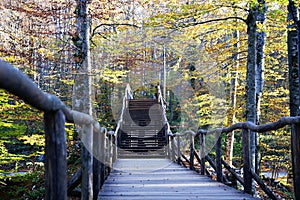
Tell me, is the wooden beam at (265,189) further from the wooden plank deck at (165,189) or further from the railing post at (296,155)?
the railing post at (296,155)

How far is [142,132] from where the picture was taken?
14.7 meters

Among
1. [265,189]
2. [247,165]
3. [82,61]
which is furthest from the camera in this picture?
[82,61]

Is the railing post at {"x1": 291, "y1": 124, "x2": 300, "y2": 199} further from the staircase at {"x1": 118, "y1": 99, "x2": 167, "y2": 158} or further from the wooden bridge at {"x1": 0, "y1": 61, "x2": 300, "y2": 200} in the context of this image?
the staircase at {"x1": 118, "y1": 99, "x2": 167, "y2": 158}

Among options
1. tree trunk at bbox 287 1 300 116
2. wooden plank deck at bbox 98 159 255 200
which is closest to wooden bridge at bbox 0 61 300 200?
wooden plank deck at bbox 98 159 255 200

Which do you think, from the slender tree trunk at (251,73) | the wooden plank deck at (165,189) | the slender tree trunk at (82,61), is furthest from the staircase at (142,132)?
the wooden plank deck at (165,189)

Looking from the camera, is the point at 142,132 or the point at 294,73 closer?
the point at 294,73

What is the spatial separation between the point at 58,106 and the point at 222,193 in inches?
130

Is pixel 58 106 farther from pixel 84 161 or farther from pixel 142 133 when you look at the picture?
pixel 142 133

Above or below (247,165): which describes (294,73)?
above

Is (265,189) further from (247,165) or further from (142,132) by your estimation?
(142,132)

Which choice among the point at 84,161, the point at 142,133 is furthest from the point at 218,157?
the point at 142,133

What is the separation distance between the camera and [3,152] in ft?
26.1

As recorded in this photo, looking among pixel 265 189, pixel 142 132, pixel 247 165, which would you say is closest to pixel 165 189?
pixel 247 165

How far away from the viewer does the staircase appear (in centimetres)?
1278
